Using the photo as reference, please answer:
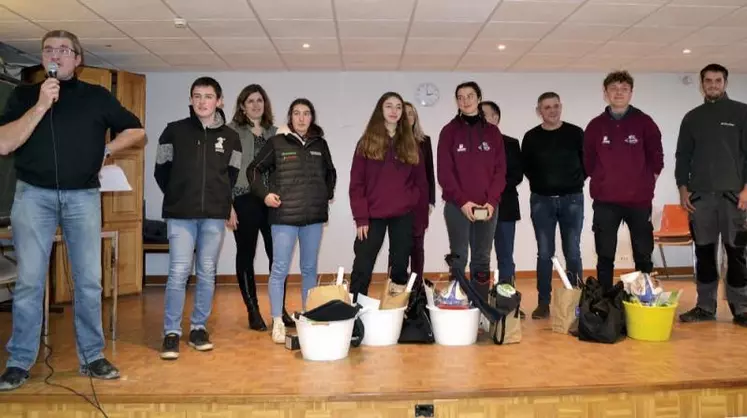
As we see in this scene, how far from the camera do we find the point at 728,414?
2539mm

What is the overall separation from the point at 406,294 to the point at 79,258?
156 centimetres

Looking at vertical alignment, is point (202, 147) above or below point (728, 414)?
above

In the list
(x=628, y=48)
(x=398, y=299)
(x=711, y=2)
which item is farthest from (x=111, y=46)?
(x=711, y=2)

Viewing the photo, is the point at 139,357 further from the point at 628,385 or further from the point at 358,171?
the point at 628,385

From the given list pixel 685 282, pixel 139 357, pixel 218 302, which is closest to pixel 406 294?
pixel 139 357

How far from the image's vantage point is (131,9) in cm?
435

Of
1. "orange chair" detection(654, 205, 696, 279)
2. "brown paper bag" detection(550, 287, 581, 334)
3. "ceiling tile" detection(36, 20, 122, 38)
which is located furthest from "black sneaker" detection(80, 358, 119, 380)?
"orange chair" detection(654, 205, 696, 279)

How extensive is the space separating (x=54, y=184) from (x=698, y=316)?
3633 mm

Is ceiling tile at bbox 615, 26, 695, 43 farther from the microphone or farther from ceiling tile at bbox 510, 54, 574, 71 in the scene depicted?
the microphone

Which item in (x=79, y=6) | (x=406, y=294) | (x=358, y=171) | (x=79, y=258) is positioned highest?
(x=79, y=6)

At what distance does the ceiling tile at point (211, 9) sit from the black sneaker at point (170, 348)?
7.79 feet

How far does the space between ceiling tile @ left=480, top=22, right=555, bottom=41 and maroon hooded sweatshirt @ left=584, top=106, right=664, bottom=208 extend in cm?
142

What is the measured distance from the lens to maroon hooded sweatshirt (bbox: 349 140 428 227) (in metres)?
3.32

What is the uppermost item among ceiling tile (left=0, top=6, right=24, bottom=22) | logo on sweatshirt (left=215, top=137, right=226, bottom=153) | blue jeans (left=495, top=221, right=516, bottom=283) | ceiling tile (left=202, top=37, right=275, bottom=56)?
ceiling tile (left=202, top=37, right=275, bottom=56)
